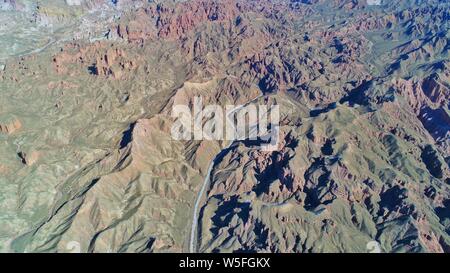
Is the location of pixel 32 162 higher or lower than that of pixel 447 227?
higher

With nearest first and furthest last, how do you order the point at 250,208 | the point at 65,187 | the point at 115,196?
the point at 250,208
the point at 115,196
the point at 65,187

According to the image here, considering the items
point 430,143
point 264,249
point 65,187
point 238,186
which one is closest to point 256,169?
point 238,186

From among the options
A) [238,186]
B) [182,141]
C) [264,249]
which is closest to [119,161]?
[182,141]

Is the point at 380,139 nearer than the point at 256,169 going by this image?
No

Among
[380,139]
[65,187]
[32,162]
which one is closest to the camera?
[65,187]

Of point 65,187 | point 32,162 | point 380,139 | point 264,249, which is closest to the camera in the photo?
point 264,249

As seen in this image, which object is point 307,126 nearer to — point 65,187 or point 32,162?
point 65,187

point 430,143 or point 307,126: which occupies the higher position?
point 307,126

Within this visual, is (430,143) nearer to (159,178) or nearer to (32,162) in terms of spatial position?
(159,178)

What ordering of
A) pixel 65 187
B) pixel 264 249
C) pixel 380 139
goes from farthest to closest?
pixel 380 139, pixel 65 187, pixel 264 249
